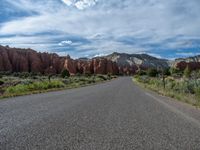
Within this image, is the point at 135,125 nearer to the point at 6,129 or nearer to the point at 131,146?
the point at 131,146

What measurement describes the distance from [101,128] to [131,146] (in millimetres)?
2100

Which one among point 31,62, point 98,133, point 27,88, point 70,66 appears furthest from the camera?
point 70,66

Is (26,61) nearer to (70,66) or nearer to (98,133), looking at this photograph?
(70,66)

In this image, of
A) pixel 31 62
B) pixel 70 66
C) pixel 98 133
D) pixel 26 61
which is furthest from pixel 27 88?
pixel 70 66

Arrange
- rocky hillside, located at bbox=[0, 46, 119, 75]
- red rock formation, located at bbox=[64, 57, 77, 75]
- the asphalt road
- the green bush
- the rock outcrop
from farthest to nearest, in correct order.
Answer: red rock formation, located at bbox=[64, 57, 77, 75], rocky hillside, located at bbox=[0, 46, 119, 75], the rock outcrop, the green bush, the asphalt road

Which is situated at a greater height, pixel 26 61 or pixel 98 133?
pixel 26 61

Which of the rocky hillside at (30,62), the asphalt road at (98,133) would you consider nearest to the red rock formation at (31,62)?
the rocky hillside at (30,62)

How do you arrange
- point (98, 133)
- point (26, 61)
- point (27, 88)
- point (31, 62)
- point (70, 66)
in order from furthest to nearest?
point (70, 66) → point (31, 62) → point (26, 61) → point (27, 88) → point (98, 133)

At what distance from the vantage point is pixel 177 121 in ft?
31.7

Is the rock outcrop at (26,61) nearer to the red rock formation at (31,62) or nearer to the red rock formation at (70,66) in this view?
the red rock formation at (31,62)

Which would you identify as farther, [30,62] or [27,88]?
[30,62]

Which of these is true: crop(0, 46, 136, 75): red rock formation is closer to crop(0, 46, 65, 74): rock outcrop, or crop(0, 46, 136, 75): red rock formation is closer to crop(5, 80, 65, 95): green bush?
crop(0, 46, 65, 74): rock outcrop

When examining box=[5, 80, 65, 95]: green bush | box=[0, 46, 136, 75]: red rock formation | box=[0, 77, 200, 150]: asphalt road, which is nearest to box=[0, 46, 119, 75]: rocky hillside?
box=[0, 46, 136, 75]: red rock formation

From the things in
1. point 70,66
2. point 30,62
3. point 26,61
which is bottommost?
point 70,66
